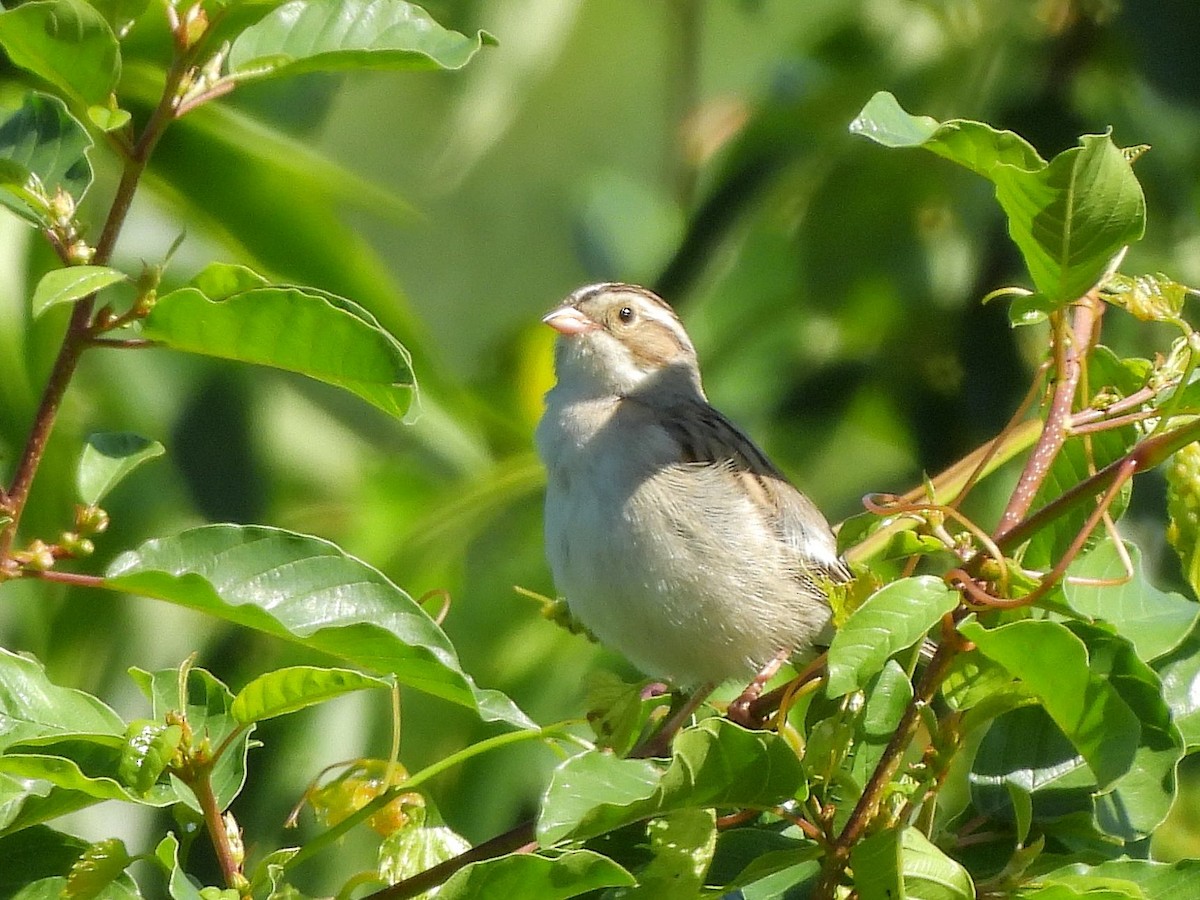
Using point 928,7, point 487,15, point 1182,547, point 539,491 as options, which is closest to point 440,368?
point 539,491

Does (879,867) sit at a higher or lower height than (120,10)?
lower

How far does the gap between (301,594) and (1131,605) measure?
0.96 metres

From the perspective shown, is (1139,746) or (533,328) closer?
(1139,746)

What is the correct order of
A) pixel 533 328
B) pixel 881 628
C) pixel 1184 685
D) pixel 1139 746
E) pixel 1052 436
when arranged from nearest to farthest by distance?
pixel 881 628, pixel 1139 746, pixel 1052 436, pixel 1184 685, pixel 533 328

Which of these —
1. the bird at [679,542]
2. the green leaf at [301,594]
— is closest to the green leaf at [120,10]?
the green leaf at [301,594]

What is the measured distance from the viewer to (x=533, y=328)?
5.08 meters

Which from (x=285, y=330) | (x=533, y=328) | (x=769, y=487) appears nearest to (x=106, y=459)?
(x=285, y=330)

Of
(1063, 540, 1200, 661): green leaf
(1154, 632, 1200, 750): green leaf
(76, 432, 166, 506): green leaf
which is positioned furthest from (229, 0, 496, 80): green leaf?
(1154, 632, 1200, 750): green leaf

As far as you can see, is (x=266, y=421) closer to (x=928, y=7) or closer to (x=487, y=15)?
(x=487, y=15)

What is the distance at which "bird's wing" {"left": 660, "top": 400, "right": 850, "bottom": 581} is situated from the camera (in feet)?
10.8

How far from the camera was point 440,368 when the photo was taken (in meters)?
3.77

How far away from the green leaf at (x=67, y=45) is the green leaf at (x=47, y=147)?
1.9 inches

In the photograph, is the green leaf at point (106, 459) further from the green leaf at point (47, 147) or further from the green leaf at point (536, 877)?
the green leaf at point (536, 877)

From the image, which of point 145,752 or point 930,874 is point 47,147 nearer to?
point 145,752
